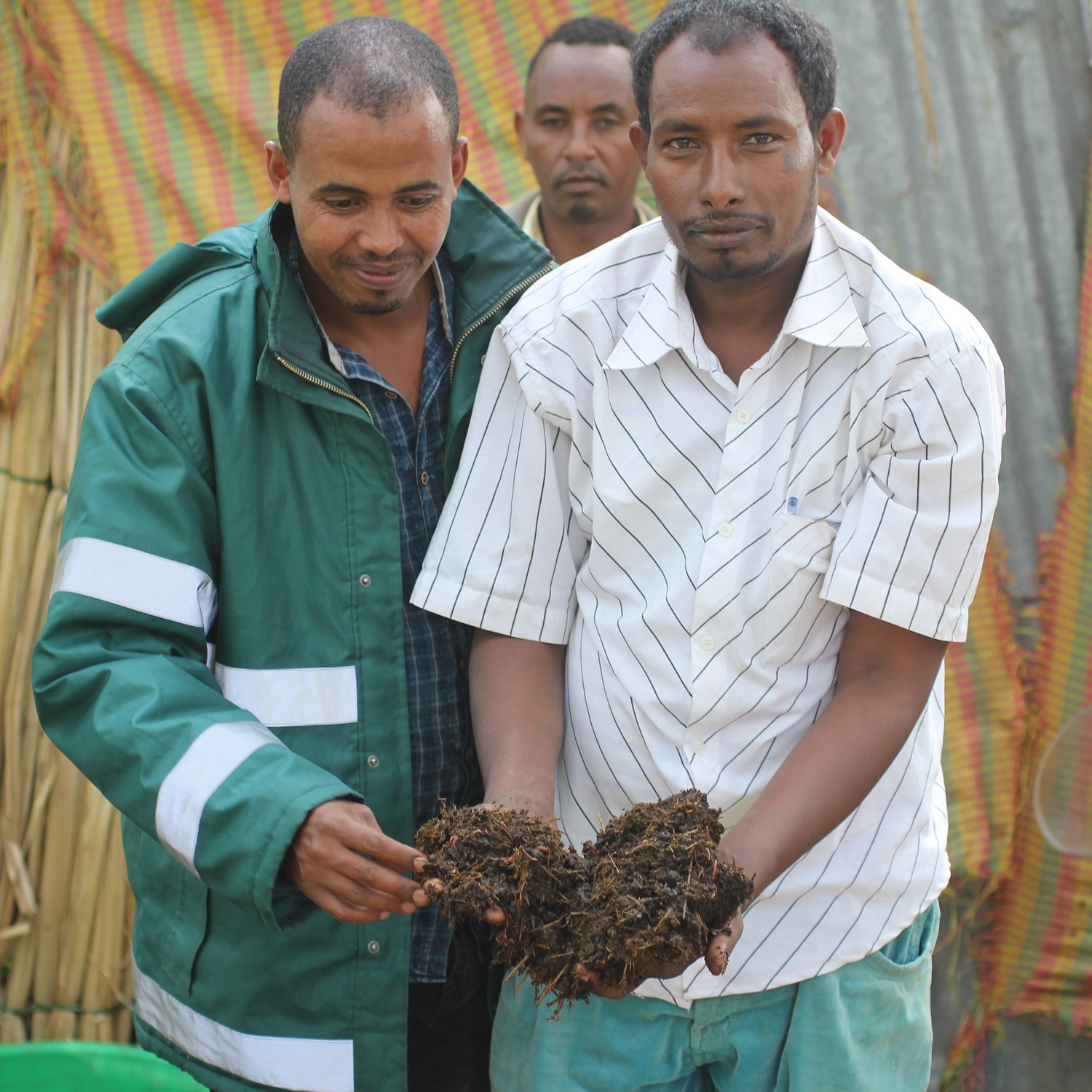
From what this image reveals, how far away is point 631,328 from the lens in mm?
1835

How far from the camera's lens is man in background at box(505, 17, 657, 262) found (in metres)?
3.14

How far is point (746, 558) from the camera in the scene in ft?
5.75

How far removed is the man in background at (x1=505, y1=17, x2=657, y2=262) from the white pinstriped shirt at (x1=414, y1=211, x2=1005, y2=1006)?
1.38 m

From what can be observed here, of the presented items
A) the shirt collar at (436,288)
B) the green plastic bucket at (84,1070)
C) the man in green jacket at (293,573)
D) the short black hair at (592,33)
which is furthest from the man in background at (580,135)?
the green plastic bucket at (84,1070)

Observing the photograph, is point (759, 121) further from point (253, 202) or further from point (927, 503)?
point (253, 202)

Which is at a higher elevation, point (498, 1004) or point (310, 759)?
point (310, 759)

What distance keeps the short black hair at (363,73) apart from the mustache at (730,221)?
49 cm

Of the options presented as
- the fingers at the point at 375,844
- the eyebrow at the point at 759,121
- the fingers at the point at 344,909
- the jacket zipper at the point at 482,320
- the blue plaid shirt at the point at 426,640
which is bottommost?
the fingers at the point at 344,909

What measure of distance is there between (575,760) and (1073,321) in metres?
1.95

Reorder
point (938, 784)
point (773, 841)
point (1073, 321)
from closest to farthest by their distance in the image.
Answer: point (773, 841) < point (938, 784) < point (1073, 321)

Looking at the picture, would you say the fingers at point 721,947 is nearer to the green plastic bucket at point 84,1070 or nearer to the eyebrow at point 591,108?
the green plastic bucket at point 84,1070

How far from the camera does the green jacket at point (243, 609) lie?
1757mm

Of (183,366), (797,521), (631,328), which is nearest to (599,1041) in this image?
(797,521)

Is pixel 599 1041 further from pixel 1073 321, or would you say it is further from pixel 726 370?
pixel 1073 321
